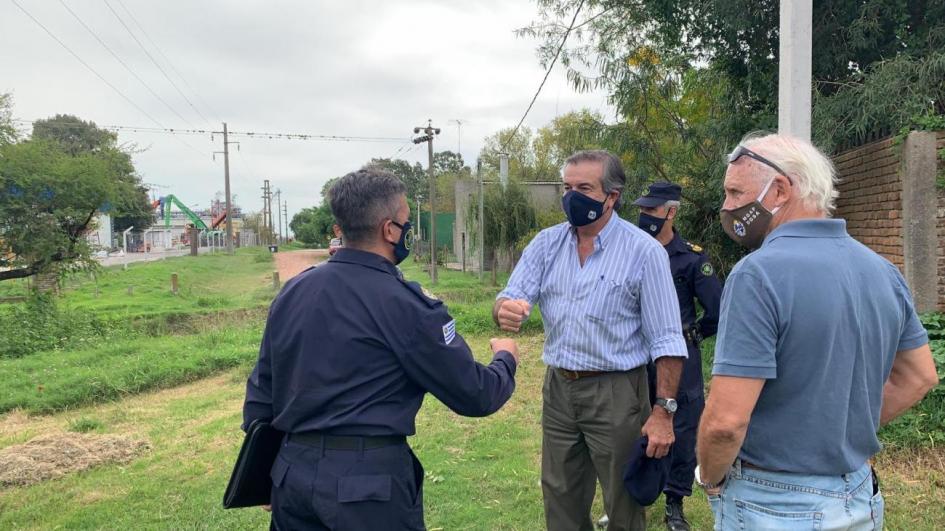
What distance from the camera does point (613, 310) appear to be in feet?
8.80

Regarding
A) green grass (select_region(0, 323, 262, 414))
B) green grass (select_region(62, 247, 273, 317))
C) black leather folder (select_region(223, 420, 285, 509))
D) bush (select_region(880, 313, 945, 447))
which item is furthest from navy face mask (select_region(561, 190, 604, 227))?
green grass (select_region(62, 247, 273, 317))

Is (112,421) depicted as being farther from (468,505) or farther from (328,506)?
(328,506)

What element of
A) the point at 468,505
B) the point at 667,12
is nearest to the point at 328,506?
the point at 468,505

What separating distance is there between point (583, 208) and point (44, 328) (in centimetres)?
1278

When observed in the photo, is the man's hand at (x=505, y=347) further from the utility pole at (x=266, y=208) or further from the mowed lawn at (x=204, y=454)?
the utility pole at (x=266, y=208)

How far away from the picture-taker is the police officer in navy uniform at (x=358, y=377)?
1948 millimetres

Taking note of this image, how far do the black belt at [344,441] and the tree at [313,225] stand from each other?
135ft

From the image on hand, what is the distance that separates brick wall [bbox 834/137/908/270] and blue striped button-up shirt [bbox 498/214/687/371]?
3751 mm

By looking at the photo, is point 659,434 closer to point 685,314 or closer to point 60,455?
point 685,314

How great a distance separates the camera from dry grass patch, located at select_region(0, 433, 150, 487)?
5.15 meters

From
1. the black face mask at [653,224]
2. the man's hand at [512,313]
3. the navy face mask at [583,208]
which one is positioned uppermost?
the navy face mask at [583,208]

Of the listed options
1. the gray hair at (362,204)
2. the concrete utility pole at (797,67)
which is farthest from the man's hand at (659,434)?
the concrete utility pole at (797,67)

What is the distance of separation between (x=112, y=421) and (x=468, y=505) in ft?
15.9

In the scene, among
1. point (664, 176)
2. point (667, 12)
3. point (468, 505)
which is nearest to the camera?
point (468, 505)
